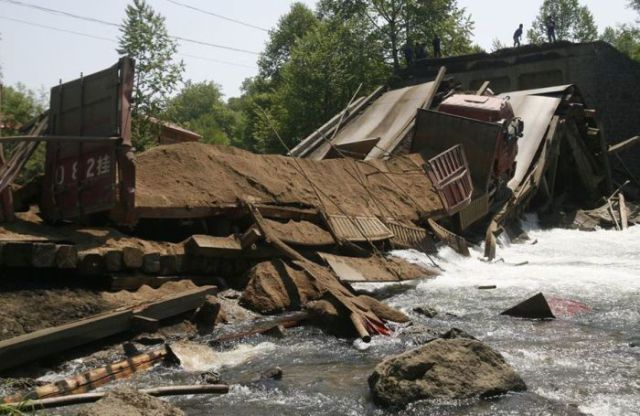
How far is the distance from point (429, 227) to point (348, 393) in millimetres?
8304

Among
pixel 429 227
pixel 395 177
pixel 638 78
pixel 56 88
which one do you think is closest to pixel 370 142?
pixel 395 177

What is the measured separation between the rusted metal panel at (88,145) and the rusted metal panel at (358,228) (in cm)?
374

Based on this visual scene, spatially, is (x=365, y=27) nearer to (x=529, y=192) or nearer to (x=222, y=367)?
(x=529, y=192)

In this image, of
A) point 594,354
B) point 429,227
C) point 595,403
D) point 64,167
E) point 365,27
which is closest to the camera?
point 595,403

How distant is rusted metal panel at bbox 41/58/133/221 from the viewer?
7.64 metres

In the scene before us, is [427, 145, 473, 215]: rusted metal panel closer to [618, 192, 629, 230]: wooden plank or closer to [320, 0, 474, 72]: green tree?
[618, 192, 629, 230]: wooden plank

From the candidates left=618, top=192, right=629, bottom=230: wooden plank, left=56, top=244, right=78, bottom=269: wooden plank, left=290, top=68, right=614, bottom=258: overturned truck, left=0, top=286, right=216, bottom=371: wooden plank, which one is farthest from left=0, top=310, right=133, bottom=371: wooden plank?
left=618, top=192, right=629, bottom=230: wooden plank

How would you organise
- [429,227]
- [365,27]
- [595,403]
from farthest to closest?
[365,27] < [429,227] < [595,403]

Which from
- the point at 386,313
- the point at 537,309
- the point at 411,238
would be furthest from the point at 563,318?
the point at 411,238

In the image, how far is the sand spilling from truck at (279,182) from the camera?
918 cm

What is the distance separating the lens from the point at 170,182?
9.29 m

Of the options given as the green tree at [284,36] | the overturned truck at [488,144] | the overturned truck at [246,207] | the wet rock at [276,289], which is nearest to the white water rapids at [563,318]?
the overturned truck at [246,207]

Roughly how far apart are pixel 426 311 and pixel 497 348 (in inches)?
63.5

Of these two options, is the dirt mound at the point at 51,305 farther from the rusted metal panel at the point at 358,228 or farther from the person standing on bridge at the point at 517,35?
the person standing on bridge at the point at 517,35
